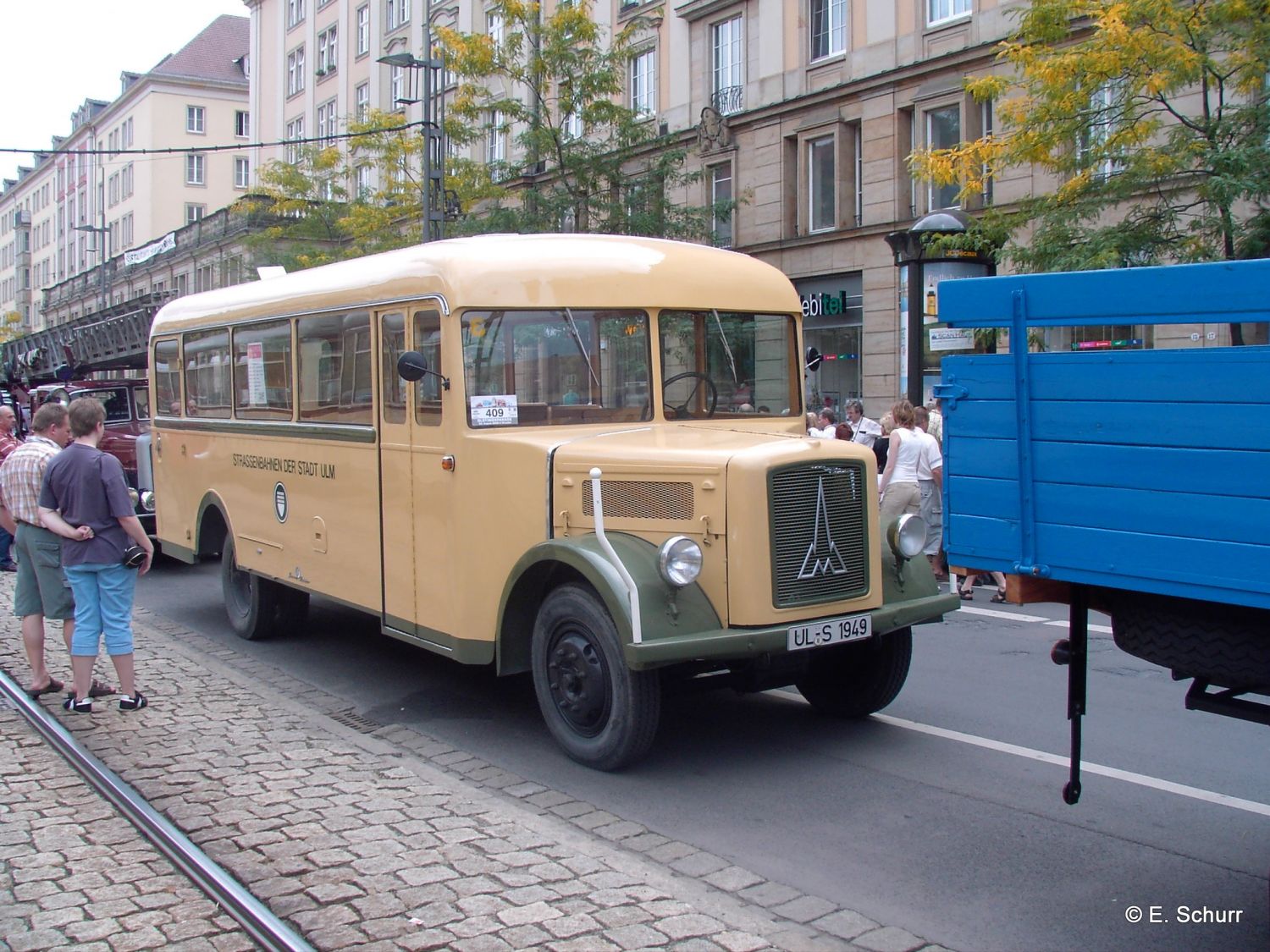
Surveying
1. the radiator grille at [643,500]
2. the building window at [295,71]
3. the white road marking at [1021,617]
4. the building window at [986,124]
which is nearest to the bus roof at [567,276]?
the radiator grille at [643,500]

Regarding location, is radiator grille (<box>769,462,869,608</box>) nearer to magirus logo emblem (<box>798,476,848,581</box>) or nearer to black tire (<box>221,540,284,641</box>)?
magirus logo emblem (<box>798,476,848,581</box>)

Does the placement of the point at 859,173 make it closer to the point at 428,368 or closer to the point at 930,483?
the point at 930,483

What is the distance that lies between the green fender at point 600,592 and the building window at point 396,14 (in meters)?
38.9

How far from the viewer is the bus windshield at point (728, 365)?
22.9 ft

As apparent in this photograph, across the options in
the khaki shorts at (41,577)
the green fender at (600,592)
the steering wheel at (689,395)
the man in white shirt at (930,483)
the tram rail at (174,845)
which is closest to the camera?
the tram rail at (174,845)

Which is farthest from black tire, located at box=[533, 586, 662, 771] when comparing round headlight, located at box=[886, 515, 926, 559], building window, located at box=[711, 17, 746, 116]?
building window, located at box=[711, 17, 746, 116]

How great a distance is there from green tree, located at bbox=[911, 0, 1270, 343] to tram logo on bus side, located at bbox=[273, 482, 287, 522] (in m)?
8.07

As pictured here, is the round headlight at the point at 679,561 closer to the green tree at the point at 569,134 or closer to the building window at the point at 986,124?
the building window at the point at 986,124

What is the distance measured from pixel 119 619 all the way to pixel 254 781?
1848 millimetres

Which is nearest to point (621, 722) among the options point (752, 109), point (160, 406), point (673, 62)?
point (160, 406)

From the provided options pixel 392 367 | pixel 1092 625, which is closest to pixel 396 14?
pixel 1092 625

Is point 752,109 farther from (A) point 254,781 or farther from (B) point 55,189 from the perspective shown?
(B) point 55,189

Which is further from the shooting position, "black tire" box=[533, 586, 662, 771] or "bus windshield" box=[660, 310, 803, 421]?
"bus windshield" box=[660, 310, 803, 421]

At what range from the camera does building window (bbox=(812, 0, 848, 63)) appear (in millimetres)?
24922
